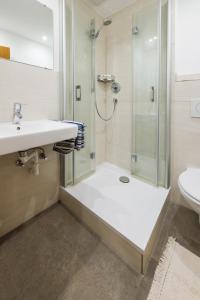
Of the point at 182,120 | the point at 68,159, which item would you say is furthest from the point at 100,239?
the point at 182,120

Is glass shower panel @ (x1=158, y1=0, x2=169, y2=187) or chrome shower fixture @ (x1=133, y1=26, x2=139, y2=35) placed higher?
chrome shower fixture @ (x1=133, y1=26, x2=139, y2=35)

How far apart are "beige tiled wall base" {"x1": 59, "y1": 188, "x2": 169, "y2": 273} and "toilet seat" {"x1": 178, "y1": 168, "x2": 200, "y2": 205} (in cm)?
36

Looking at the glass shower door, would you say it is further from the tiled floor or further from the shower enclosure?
the tiled floor

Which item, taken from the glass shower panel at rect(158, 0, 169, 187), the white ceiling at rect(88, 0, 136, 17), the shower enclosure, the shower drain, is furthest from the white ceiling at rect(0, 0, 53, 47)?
the shower drain

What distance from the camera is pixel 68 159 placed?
1553 mm

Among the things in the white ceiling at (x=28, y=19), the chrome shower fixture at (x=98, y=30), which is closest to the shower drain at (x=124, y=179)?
the white ceiling at (x=28, y=19)

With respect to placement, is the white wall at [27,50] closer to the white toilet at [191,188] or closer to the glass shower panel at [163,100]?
the glass shower panel at [163,100]

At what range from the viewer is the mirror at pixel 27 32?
1.08 metres

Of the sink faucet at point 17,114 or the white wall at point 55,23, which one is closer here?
the sink faucet at point 17,114

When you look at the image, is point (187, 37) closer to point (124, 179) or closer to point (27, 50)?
point (27, 50)

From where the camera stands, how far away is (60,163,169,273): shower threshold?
3.27 ft

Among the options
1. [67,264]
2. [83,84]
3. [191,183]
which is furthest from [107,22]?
[67,264]

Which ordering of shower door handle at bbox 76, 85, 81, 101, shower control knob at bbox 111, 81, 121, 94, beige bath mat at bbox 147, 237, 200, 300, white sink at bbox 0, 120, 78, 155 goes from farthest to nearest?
shower control knob at bbox 111, 81, 121, 94, shower door handle at bbox 76, 85, 81, 101, beige bath mat at bbox 147, 237, 200, 300, white sink at bbox 0, 120, 78, 155

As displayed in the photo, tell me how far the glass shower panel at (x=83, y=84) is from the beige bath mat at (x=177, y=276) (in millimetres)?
1035
